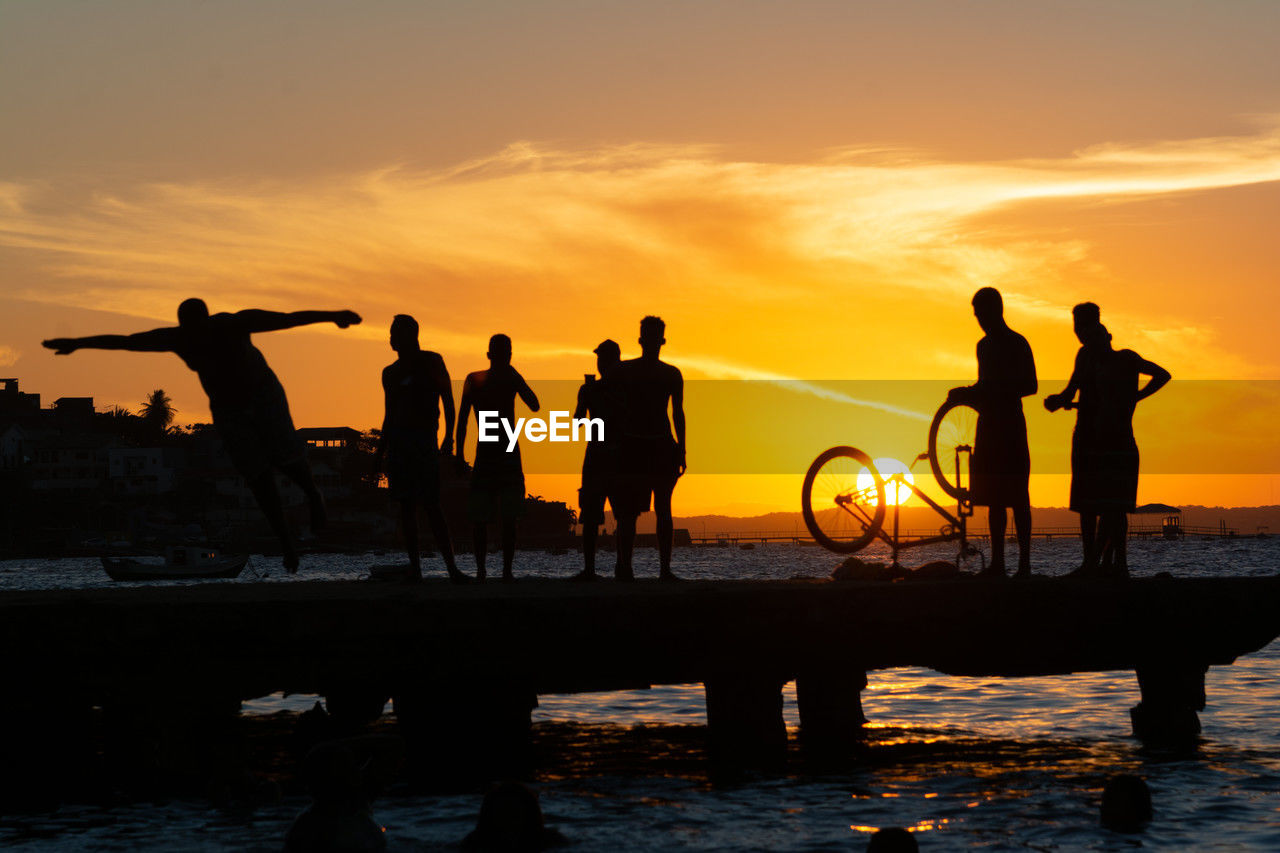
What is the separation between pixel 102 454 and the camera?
164 meters

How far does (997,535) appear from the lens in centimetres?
1201

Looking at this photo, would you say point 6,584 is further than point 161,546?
No

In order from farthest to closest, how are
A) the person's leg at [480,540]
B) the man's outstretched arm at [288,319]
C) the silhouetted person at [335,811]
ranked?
the person's leg at [480,540], the silhouetted person at [335,811], the man's outstretched arm at [288,319]

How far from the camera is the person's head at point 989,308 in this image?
11.0 meters

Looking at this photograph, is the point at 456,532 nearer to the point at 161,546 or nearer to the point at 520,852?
the point at 161,546

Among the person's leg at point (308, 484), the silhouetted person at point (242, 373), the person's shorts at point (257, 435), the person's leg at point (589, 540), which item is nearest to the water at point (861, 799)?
the person's leg at point (589, 540)

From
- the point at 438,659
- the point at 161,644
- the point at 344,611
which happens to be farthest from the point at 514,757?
the point at 161,644

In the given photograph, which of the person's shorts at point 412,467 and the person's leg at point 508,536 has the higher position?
the person's shorts at point 412,467

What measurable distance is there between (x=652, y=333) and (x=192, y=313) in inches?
168

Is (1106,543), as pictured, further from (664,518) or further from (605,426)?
(605,426)

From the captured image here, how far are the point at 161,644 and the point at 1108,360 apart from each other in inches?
338

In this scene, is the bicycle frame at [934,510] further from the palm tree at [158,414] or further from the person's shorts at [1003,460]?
the palm tree at [158,414]

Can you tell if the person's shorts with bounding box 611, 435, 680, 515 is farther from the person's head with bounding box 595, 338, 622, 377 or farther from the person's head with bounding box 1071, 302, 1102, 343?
the person's head with bounding box 1071, 302, 1102, 343

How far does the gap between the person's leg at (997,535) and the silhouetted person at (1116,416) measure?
2.85 feet
